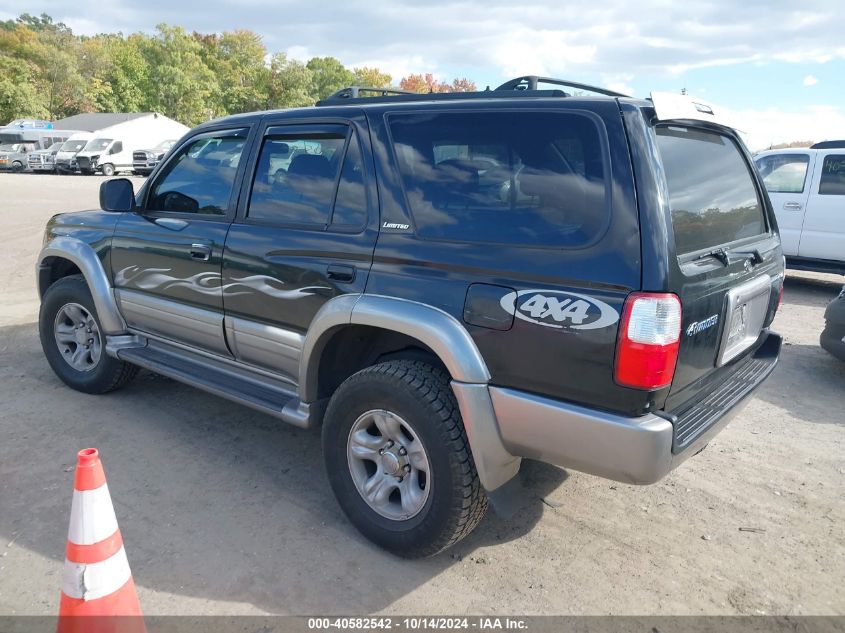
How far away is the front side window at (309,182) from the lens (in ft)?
10.2

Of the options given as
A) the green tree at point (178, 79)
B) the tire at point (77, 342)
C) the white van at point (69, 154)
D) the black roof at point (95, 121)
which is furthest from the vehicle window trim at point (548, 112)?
the green tree at point (178, 79)

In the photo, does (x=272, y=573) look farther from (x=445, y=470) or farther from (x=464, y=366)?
(x=464, y=366)

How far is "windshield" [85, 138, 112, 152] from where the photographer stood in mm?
31453

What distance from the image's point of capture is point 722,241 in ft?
9.34

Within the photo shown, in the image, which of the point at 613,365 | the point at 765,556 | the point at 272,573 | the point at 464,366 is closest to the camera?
the point at 613,365

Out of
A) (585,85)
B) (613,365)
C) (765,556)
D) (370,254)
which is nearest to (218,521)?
(370,254)

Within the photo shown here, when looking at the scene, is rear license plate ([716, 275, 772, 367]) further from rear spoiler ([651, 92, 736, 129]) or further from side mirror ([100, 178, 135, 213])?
side mirror ([100, 178, 135, 213])

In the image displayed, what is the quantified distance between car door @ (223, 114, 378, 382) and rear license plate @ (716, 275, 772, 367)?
1560 mm

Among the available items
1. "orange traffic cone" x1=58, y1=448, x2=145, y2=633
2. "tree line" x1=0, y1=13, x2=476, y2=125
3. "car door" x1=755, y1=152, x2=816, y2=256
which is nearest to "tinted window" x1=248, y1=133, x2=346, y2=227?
"orange traffic cone" x1=58, y1=448, x2=145, y2=633

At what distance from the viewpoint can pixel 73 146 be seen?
32875 mm

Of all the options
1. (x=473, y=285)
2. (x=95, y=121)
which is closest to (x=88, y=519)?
(x=473, y=285)

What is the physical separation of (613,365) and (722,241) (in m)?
0.97

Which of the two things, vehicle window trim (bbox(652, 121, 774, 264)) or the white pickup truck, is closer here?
vehicle window trim (bbox(652, 121, 774, 264))

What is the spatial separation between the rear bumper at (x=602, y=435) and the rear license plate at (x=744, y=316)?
286 mm
